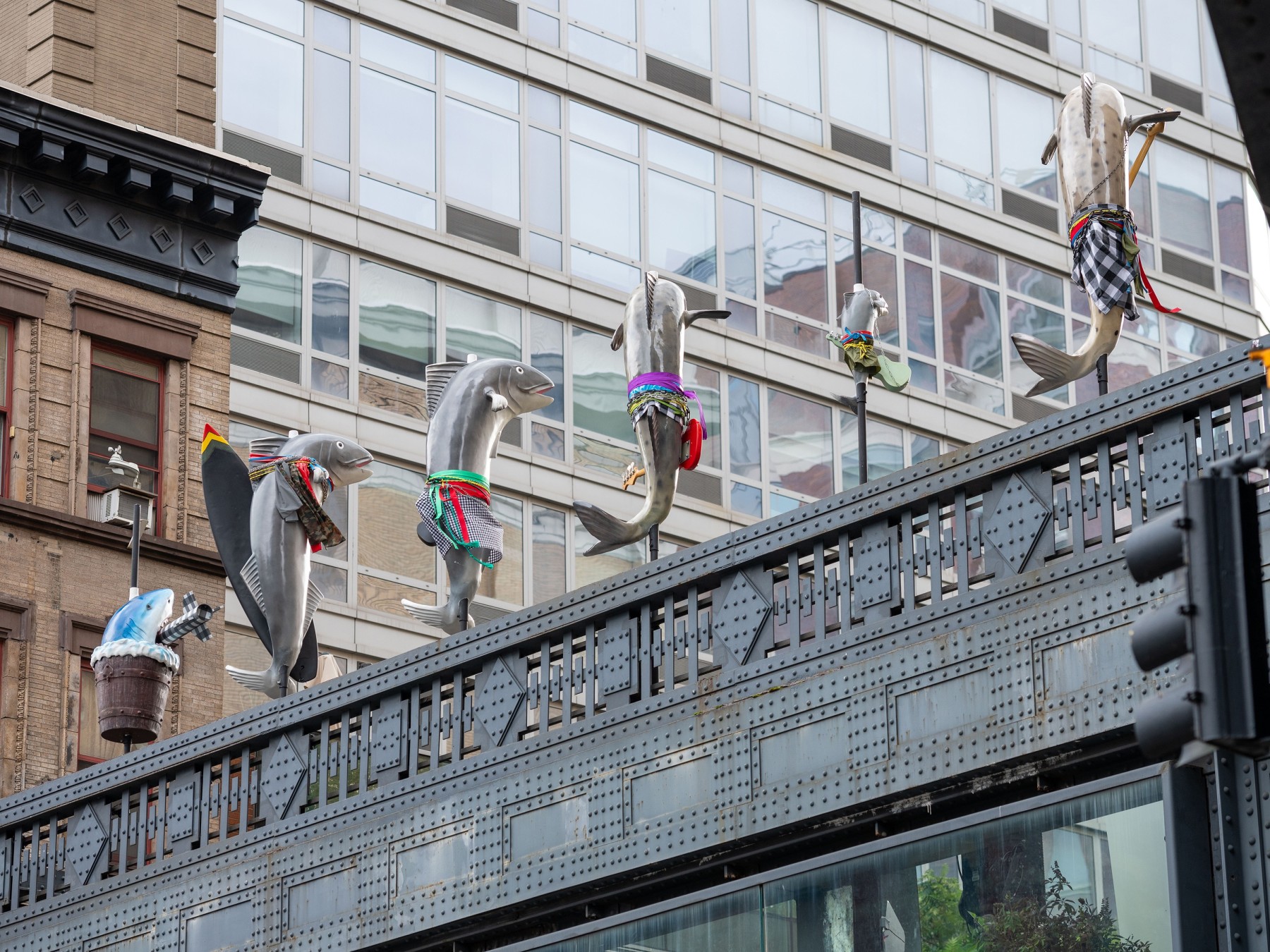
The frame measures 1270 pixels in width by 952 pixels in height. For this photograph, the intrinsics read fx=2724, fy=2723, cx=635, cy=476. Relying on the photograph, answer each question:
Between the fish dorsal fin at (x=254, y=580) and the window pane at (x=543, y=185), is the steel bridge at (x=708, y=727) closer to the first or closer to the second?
Answer: the fish dorsal fin at (x=254, y=580)

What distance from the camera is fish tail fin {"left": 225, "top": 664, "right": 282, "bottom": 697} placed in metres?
21.8

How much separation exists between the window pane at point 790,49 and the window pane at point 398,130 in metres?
6.29

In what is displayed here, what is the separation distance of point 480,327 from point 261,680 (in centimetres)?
1636

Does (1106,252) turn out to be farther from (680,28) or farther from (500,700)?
(680,28)

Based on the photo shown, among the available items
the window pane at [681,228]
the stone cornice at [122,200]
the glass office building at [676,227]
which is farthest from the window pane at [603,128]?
the stone cornice at [122,200]

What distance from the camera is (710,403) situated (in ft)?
129

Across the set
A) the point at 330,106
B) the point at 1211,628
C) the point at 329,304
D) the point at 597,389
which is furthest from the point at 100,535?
the point at 1211,628

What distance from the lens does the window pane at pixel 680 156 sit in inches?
1588

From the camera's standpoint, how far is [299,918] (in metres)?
18.9

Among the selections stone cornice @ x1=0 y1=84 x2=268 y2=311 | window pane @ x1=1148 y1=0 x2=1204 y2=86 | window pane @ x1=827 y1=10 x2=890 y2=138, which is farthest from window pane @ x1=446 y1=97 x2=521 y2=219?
window pane @ x1=1148 y1=0 x2=1204 y2=86

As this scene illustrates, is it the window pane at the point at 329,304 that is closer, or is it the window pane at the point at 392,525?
the window pane at the point at 392,525

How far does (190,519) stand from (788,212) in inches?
519

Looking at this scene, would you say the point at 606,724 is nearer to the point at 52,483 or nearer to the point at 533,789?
the point at 533,789

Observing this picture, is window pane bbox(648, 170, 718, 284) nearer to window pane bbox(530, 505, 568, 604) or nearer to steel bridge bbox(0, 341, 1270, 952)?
window pane bbox(530, 505, 568, 604)
